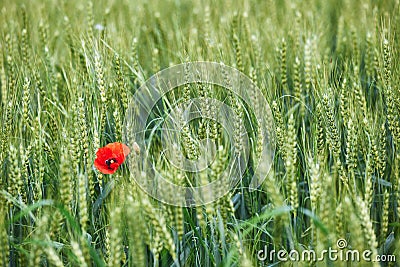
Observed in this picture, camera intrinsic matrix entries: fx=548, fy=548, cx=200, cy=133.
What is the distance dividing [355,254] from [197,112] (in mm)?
666

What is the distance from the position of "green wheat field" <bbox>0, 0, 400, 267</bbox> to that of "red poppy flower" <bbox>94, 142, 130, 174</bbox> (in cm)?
3

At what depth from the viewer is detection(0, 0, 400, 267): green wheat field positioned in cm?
140

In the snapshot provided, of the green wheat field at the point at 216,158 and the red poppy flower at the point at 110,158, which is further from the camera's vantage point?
the red poppy flower at the point at 110,158

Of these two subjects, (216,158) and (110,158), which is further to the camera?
(110,158)

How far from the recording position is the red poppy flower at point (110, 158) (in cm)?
164

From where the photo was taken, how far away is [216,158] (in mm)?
1426

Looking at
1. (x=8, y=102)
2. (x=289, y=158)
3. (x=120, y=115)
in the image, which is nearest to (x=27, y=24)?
(x=8, y=102)

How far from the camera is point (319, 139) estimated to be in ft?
5.74

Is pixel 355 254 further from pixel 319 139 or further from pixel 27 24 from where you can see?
pixel 27 24

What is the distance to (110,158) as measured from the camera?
65.7 inches

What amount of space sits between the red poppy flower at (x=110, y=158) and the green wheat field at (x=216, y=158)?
0.03 meters

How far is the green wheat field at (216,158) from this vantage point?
1399 millimetres

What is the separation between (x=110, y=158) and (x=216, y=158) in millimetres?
398

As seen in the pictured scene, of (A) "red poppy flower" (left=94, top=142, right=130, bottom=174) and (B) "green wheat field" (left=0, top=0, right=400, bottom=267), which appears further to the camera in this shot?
(A) "red poppy flower" (left=94, top=142, right=130, bottom=174)
